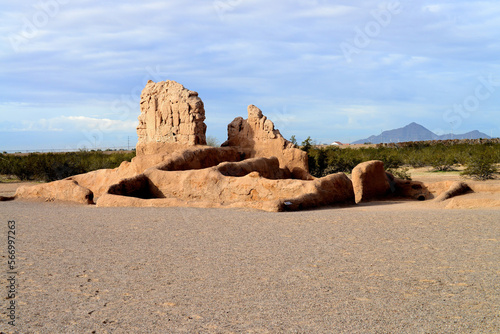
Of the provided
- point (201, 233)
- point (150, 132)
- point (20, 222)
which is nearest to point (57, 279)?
point (201, 233)

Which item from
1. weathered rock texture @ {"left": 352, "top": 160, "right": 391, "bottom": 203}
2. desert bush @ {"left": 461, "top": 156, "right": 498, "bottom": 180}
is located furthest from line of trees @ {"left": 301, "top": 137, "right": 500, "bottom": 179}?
weathered rock texture @ {"left": 352, "top": 160, "right": 391, "bottom": 203}

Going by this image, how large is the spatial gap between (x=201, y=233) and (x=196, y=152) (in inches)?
315

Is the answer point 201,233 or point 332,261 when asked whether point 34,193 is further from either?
point 332,261

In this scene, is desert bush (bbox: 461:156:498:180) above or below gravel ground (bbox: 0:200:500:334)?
above

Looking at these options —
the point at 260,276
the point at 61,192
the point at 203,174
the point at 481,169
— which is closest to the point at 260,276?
the point at 260,276

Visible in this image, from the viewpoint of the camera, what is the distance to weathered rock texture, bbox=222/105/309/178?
58.1 feet

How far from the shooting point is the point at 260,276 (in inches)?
222

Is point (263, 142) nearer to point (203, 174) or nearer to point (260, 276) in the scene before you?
point (203, 174)

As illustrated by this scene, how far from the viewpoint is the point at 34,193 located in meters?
15.2

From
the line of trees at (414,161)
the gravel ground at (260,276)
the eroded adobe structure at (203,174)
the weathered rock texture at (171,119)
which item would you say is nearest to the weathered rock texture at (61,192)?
the eroded adobe structure at (203,174)

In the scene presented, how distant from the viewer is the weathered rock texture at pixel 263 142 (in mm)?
17719

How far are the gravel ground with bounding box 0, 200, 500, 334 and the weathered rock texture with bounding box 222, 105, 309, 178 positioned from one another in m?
8.21

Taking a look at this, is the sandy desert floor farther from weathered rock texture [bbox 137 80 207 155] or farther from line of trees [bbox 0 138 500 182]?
line of trees [bbox 0 138 500 182]

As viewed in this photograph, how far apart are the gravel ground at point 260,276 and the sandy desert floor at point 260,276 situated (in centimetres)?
2
